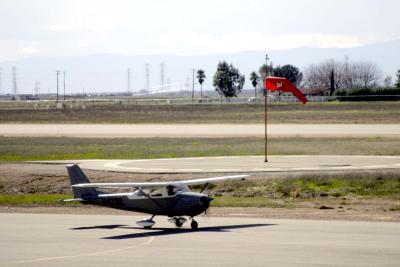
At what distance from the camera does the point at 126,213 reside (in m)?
37.6

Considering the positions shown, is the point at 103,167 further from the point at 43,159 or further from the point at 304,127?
the point at 304,127

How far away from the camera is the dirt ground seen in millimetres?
35812

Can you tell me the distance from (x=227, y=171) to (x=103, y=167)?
8229mm

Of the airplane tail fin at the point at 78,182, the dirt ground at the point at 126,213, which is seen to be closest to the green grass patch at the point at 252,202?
the dirt ground at the point at 126,213

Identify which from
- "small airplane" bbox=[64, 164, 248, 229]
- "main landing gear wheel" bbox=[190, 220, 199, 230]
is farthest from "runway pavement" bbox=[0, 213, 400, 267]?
"small airplane" bbox=[64, 164, 248, 229]

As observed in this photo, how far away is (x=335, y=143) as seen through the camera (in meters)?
64.7

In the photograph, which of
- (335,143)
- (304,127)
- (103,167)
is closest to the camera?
(103,167)

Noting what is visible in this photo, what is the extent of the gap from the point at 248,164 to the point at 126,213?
1542cm

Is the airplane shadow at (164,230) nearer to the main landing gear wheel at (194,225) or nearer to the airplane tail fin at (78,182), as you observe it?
the main landing gear wheel at (194,225)

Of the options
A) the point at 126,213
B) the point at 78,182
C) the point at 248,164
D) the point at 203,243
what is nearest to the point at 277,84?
the point at 248,164

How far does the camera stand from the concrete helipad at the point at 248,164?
4869 centimetres

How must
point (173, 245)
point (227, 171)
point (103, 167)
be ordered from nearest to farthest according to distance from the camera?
point (173, 245)
point (227, 171)
point (103, 167)

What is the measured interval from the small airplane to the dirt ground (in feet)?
15.9

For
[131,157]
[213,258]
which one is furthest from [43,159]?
[213,258]
